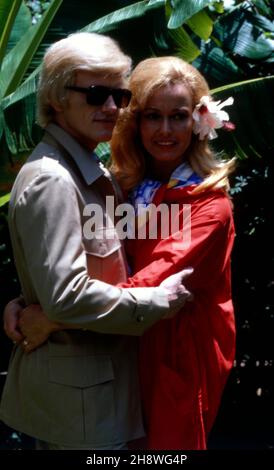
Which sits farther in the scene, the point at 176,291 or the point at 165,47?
the point at 165,47

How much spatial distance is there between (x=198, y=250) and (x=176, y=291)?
0.19 metres

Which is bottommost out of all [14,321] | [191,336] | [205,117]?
[191,336]

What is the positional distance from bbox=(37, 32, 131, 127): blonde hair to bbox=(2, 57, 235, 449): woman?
0.37 m

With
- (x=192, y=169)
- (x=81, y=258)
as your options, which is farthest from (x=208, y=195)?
(x=81, y=258)

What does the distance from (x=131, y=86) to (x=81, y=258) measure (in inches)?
34.7

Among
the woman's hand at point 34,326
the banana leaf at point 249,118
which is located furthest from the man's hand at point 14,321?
the banana leaf at point 249,118

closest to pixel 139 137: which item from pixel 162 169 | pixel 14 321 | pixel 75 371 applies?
pixel 162 169

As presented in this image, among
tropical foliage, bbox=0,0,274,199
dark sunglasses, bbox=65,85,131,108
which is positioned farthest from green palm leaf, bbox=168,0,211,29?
dark sunglasses, bbox=65,85,131,108

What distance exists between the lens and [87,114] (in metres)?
2.99

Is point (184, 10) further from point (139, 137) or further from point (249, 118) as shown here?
point (139, 137)

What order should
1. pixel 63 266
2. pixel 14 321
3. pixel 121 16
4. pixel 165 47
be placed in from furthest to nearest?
pixel 165 47, pixel 121 16, pixel 14 321, pixel 63 266

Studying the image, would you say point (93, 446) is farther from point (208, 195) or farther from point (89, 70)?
point (89, 70)

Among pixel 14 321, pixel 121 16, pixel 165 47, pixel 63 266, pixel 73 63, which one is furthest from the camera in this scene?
pixel 165 47

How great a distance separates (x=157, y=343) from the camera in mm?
3193
